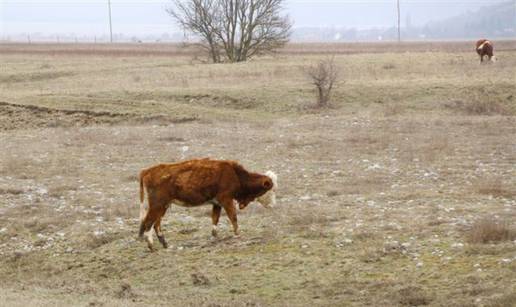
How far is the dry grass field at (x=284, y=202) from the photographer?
11.5 m

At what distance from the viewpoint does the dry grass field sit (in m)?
11.5

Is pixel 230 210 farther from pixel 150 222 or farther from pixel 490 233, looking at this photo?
pixel 490 233

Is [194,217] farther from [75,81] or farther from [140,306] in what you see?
[75,81]

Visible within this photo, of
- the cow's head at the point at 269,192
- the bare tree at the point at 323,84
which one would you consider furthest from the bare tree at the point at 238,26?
the cow's head at the point at 269,192

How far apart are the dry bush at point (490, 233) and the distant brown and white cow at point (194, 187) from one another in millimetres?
3449

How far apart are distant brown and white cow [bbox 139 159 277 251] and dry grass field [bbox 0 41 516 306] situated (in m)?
0.51

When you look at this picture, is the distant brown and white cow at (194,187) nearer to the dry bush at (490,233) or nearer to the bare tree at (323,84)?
the dry bush at (490,233)

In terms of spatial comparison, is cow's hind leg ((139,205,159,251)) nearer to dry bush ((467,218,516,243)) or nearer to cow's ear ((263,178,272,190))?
cow's ear ((263,178,272,190))

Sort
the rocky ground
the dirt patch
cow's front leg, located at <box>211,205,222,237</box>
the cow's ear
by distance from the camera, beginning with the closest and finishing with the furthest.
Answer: the rocky ground
cow's front leg, located at <box>211,205,222,237</box>
the cow's ear
the dirt patch

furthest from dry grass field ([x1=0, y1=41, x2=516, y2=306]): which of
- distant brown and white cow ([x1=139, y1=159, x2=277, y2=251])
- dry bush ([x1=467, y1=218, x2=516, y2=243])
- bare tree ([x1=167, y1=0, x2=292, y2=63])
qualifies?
bare tree ([x1=167, y1=0, x2=292, y2=63])

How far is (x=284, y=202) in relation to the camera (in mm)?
16031

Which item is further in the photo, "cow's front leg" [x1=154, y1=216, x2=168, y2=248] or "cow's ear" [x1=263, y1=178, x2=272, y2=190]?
"cow's ear" [x1=263, y1=178, x2=272, y2=190]

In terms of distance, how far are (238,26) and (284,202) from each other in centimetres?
4168

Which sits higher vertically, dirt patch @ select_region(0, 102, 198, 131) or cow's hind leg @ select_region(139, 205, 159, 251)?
dirt patch @ select_region(0, 102, 198, 131)
